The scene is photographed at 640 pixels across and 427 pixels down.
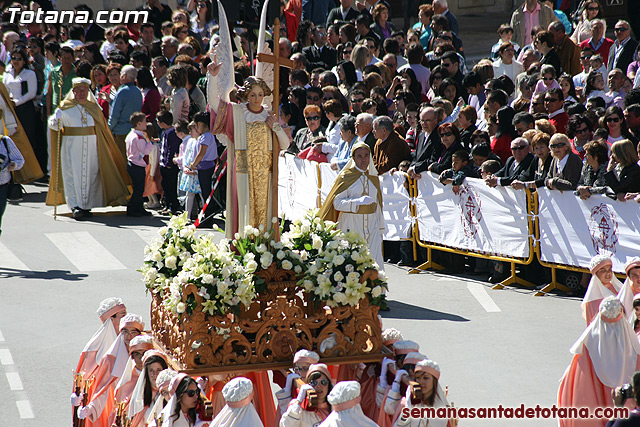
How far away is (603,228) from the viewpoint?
1222 centimetres

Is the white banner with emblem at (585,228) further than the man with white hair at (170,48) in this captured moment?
No

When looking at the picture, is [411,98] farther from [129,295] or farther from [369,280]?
[369,280]

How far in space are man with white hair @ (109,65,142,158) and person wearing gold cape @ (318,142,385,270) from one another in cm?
692

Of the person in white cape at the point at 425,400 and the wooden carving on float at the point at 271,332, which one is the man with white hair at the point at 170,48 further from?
the person in white cape at the point at 425,400

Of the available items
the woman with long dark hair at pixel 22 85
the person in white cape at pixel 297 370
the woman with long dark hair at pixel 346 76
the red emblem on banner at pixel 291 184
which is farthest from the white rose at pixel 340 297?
the woman with long dark hair at pixel 22 85

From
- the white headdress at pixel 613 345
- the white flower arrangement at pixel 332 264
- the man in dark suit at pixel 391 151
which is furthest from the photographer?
the man in dark suit at pixel 391 151

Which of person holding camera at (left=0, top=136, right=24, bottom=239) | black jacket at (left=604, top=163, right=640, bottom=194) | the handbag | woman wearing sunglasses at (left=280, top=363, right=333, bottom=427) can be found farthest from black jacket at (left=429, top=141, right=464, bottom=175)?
the handbag

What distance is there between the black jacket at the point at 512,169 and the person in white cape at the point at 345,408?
23.1 ft

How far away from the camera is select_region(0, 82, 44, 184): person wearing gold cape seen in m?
18.5

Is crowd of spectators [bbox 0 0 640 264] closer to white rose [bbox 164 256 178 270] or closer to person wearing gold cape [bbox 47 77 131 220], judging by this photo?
person wearing gold cape [bbox 47 77 131 220]

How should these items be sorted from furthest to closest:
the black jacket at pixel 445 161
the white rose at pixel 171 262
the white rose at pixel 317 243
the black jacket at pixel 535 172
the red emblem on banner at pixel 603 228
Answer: the black jacket at pixel 445 161 → the black jacket at pixel 535 172 → the red emblem on banner at pixel 603 228 → the white rose at pixel 171 262 → the white rose at pixel 317 243

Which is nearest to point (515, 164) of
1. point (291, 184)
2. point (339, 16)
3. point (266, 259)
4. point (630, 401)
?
point (291, 184)

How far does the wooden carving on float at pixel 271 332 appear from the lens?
7188mm

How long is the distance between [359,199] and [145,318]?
9.41 ft
